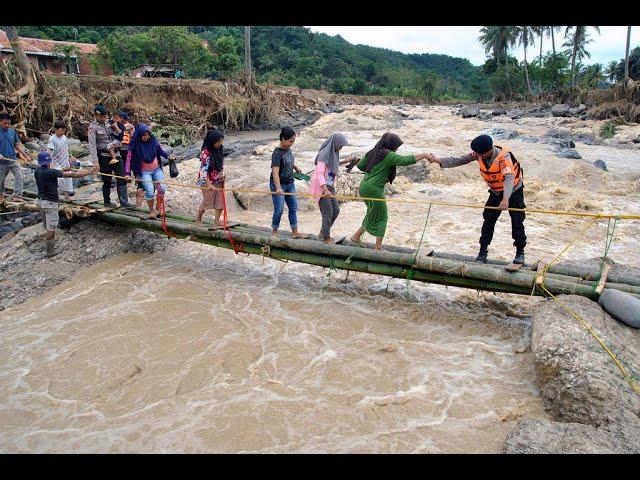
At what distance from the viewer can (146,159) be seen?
246 inches

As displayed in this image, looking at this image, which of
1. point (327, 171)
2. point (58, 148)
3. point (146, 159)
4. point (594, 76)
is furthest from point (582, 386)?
point (594, 76)

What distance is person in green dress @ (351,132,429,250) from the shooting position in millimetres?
4805

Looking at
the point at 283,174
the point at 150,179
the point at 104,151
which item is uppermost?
the point at 104,151

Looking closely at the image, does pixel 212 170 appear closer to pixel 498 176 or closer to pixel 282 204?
pixel 282 204

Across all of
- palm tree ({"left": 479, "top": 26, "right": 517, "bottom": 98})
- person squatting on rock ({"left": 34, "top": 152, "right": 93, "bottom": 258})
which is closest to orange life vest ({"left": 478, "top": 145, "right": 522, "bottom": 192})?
person squatting on rock ({"left": 34, "top": 152, "right": 93, "bottom": 258})

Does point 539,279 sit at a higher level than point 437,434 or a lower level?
higher

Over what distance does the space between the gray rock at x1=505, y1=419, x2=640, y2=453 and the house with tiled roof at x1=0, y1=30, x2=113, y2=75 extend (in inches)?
1335

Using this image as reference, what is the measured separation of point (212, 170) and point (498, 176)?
3391 mm

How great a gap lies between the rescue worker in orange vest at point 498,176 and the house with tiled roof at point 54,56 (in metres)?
32.1

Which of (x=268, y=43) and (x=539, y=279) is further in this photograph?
(x=268, y=43)

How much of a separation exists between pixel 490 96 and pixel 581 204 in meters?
50.9
